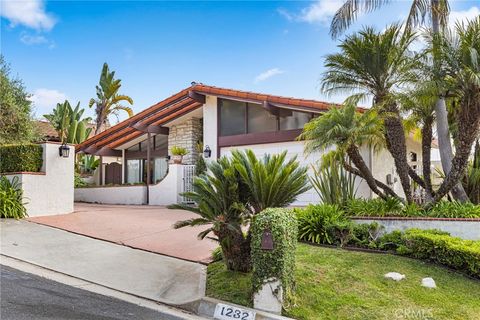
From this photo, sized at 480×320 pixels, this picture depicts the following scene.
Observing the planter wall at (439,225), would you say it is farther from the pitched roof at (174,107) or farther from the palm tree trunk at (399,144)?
the pitched roof at (174,107)

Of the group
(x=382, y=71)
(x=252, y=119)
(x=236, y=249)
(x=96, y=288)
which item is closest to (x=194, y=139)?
(x=252, y=119)

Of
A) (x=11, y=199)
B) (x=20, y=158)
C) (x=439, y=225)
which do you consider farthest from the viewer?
(x=20, y=158)

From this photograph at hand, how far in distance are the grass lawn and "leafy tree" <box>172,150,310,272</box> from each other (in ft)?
1.82

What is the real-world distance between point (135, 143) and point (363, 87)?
14414mm

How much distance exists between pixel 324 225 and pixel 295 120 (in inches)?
267

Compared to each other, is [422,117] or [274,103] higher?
[274,103]

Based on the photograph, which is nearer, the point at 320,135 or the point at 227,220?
the point at 227,220

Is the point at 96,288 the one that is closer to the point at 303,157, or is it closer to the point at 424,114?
the point at 303,157

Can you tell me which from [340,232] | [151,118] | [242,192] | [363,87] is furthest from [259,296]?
[151,118]

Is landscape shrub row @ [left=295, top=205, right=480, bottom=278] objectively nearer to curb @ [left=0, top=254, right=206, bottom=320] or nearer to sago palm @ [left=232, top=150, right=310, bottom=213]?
sago palm @ [left=232, top=150, right=310, bottom=213]

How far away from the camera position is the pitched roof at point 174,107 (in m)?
13.7

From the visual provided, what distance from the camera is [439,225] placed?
330 inches

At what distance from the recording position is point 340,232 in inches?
331

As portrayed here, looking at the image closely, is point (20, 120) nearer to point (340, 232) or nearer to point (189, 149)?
point (189, 149)
